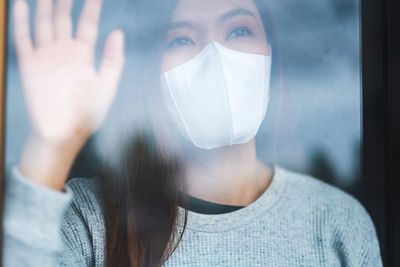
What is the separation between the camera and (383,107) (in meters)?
1.20

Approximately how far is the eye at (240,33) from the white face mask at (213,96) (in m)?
0.04

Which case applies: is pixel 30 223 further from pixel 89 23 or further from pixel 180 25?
pixel 180 25

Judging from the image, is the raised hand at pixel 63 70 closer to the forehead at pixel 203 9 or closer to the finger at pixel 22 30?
the finger at pixel 22 30

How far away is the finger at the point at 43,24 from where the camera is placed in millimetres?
1047

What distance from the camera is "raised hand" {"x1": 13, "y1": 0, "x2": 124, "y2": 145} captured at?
103 cm

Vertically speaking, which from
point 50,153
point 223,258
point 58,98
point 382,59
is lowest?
point 223,258

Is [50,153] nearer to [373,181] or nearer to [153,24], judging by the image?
[153,24]

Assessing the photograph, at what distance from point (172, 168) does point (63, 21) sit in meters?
0.49

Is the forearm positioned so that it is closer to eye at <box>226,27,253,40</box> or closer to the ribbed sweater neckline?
the ribbed sweater neckline

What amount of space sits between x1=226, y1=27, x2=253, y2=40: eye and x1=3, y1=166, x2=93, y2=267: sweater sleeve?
622 mm

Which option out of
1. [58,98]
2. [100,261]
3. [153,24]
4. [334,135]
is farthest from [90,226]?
[334,135]

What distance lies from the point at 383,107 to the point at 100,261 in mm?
922

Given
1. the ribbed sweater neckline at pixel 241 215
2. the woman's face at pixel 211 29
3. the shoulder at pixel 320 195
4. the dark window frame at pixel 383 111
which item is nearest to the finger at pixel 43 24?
the woman's face at pixel 211 29

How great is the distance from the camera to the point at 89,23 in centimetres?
106
